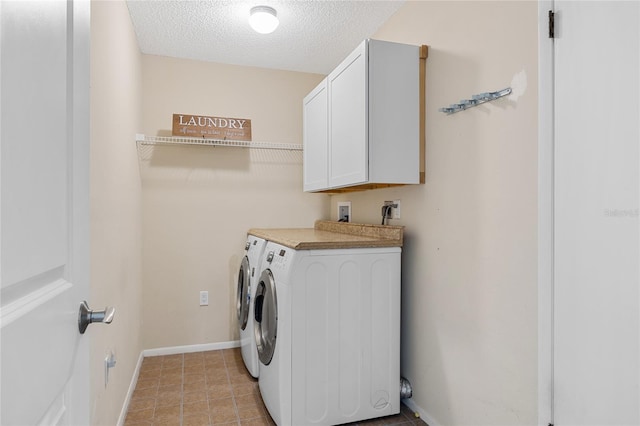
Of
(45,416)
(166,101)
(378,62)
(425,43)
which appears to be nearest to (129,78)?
(166,101)

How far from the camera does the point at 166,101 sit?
3074 millimetres

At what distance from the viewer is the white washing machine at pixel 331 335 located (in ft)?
6.17

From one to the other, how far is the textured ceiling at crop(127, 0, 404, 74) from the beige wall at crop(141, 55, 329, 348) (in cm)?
22

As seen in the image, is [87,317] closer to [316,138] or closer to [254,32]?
[316,138]

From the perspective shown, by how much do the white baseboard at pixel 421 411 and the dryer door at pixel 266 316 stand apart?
34.7 inches

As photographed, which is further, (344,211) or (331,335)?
(344,211)

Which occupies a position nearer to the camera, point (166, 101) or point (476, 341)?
point (476, 341)

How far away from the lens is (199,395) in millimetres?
2357
